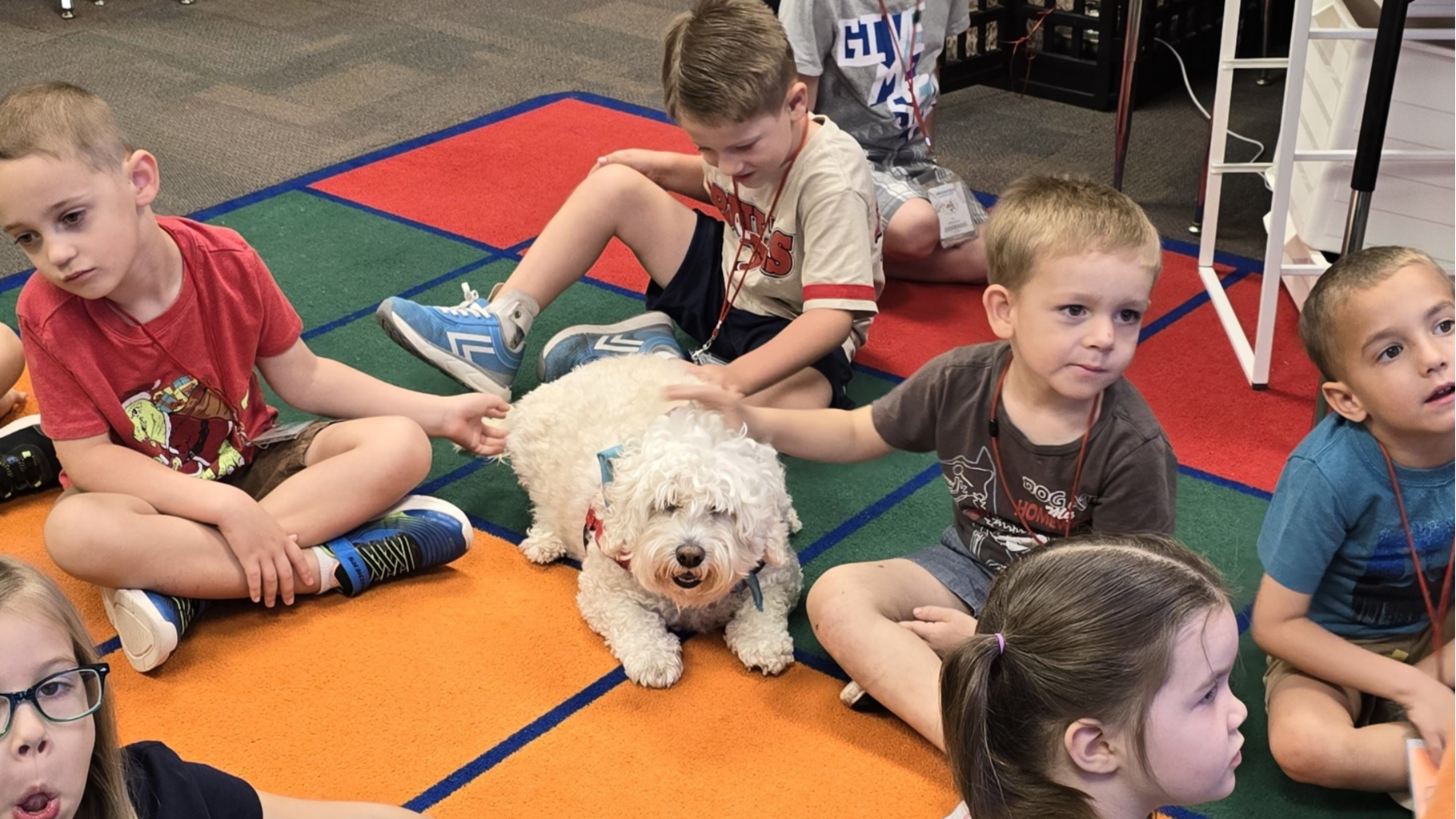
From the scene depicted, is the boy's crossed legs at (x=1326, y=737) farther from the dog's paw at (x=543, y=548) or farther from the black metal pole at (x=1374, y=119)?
the dog's paw at (x=543, y=548)

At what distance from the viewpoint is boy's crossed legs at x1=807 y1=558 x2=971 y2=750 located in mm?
1657

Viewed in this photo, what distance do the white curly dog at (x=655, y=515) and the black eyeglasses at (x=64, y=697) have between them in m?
0.72

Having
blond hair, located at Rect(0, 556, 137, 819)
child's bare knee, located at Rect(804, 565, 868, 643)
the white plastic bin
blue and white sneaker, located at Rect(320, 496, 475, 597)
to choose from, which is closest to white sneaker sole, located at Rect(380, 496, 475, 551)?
A: blue and white sneaker, located at Rect(320, 496, 475, 597)

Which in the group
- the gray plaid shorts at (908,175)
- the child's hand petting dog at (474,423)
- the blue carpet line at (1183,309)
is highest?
the gray plaid shorts at (908,175)

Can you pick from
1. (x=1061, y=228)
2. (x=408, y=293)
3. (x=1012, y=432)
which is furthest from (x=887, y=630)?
(x=408, y=293)

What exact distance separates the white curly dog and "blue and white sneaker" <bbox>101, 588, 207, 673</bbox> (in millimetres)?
477

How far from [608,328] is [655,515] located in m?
0.82

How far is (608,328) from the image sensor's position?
2461 millimetres

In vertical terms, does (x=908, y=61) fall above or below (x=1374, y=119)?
below

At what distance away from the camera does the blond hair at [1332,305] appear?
1.29 metres

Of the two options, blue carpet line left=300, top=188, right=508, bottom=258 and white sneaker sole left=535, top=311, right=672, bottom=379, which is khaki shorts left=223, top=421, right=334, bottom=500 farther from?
blue carpet line left=300, top=188, right=508, bottom=258

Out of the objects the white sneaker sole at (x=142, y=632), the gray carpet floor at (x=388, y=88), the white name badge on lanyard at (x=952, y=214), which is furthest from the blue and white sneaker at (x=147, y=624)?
the white name badge on lanyard at (x=952, y=214)

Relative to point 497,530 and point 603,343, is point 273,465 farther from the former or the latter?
point 603,343

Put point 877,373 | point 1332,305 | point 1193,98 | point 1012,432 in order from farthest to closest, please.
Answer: point 1193,98 < point 877,373 < point 1012,432 < point 1332,305
